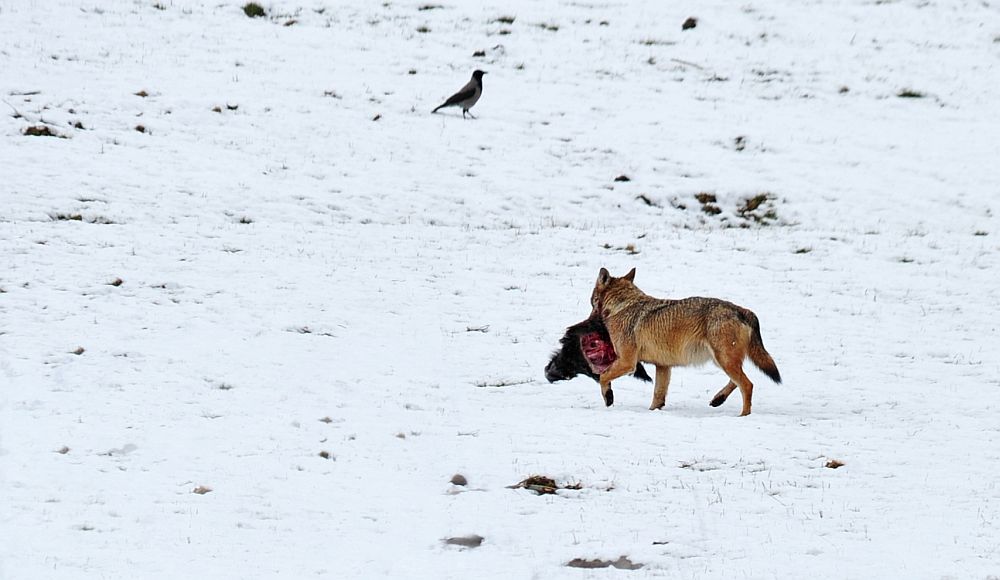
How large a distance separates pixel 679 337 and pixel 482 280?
5.98m

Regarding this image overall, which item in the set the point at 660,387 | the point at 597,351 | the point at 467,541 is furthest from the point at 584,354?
the point at 467,541

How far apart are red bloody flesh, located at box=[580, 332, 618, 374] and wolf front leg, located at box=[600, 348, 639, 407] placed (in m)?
0.34

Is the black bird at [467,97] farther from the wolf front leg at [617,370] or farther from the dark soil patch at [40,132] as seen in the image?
the wolf front leg at [617,370]

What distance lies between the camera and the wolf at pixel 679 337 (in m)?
10.1

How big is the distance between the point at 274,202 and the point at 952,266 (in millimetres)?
12255

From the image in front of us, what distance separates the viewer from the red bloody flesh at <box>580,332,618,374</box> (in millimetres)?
11281

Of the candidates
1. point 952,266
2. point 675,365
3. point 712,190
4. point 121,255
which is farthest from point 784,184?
point 121,255

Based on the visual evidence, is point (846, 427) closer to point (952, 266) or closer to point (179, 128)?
point (952, 266)

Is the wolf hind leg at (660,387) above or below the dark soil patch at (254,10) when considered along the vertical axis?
below

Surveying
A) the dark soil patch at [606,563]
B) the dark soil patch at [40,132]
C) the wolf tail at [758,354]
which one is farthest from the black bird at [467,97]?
the dark soil patch at [606,563]

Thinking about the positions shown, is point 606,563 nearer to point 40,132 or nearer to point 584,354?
point 584,354

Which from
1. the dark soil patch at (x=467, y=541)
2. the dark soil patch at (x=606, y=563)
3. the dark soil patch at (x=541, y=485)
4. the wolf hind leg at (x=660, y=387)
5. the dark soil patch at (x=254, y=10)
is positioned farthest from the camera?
the dark soil patch at (x=254, y=10)

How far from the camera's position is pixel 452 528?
7.36 meters

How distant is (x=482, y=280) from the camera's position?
15.9m
